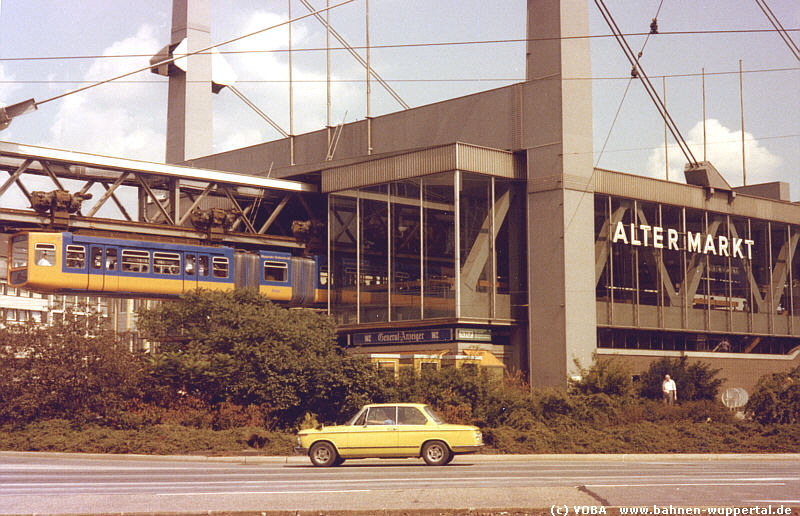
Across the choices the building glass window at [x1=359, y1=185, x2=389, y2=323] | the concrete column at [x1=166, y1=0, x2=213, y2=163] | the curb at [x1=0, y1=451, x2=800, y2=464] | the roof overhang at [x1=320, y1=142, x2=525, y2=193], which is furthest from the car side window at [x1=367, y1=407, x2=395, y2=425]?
the concrete column at [x1=166, y1=0, x2=213, y2=163]

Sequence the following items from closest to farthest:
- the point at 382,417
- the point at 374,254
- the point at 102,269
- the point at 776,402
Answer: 1. the point at 382,417
2. the point at 776,402
3. the point at 102,269
4. the point at 374,254

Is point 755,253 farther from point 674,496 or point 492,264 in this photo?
point 674,496

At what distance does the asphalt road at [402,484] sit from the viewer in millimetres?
13969

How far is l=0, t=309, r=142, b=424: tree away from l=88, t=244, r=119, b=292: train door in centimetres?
1097

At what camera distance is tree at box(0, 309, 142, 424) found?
31.5 meters

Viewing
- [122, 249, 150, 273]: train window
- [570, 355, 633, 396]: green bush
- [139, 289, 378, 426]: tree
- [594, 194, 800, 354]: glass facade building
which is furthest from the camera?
[594, 194, 800, 354]: glass facade building

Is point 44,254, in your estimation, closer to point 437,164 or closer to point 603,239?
point 437,164

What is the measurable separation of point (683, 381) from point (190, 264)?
23.4 m

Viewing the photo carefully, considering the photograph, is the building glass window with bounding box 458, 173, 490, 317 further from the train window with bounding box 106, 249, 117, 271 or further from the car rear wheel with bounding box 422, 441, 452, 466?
the car rear wheel with bounding box 422, 441, 452, 466

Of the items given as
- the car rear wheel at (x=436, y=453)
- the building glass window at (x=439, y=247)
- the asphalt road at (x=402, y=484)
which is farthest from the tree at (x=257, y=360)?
the building glass window at (x=439, y=247)

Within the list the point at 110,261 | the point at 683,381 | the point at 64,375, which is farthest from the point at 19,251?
the point at 683,381

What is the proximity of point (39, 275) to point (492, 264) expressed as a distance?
64.5 ft

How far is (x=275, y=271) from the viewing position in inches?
1976

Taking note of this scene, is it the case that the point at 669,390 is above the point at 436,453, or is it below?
above
